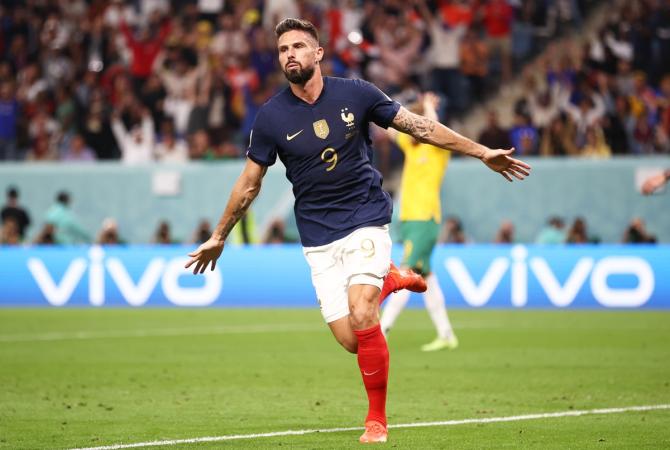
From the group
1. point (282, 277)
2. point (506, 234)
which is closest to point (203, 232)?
point (282, 277)

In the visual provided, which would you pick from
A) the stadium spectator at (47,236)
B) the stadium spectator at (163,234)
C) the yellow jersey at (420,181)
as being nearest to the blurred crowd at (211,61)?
the stadium spectator at (163,234)

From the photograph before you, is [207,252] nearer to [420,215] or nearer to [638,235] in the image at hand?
[420,215]

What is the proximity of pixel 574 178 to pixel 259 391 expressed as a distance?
1420 cm

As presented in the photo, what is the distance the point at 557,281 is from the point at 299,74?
13322mm

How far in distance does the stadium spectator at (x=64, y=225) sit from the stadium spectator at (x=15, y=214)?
2.53ft

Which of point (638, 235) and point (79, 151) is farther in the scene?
point (79, 151)

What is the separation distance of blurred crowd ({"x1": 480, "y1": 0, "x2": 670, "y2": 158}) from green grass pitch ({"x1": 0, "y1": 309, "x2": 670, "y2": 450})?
501cm

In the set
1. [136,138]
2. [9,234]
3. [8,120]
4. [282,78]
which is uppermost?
[282,78]

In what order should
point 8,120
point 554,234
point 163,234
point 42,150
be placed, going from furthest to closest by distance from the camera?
point 42,150 < point 8,120 < point 163,234 < point 554,234

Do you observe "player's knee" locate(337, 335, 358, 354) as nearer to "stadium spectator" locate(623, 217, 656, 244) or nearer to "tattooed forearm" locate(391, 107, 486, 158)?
"tattooed forearm" locate(391, 107, 486, 158)

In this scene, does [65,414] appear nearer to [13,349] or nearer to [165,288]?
[13,349]

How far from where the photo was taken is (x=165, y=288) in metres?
22.0

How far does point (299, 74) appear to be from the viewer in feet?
26.8

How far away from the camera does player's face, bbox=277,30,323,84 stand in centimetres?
816
